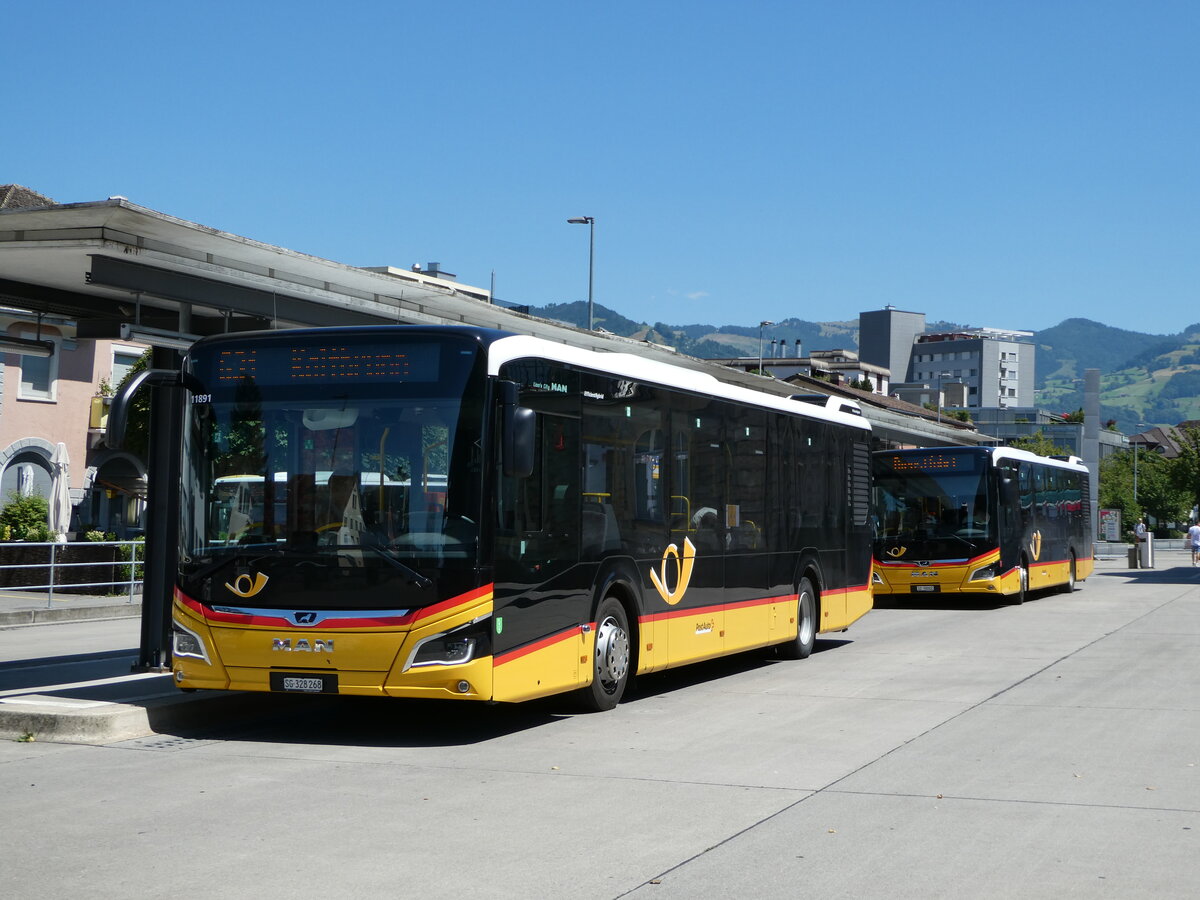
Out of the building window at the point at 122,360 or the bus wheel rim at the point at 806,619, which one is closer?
the bus wheel rim at the point at 806,619

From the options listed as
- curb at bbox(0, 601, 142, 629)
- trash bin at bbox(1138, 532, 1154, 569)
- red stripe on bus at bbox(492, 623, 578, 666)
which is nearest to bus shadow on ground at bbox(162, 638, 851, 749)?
red stripe on bus at bbox(492, 623, 578, 666)

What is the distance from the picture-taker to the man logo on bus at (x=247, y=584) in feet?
35.0

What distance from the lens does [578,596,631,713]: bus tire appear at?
12.1m

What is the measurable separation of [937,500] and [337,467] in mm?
19623

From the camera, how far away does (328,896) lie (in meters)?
6.30

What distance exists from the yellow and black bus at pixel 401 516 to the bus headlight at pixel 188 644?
0.05 feet

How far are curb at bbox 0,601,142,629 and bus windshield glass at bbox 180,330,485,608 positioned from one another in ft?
44.3

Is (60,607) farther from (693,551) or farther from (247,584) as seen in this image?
(247,584)

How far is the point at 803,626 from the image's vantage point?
17594mm

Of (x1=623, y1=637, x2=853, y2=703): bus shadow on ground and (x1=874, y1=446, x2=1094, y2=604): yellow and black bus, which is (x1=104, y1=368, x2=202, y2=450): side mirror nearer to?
(x1=623, y1=637, x2=853, y2=703): bus shadow on ground

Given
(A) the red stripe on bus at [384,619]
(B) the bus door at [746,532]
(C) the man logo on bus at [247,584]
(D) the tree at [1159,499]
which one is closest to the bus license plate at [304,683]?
(A) the red stripe on bus at [384,619]

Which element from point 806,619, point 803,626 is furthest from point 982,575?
point 803,626

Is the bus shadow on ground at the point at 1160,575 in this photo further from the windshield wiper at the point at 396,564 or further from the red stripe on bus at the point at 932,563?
the windshield wiper at the point at 396,564

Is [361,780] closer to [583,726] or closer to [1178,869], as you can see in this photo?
[583,726]
